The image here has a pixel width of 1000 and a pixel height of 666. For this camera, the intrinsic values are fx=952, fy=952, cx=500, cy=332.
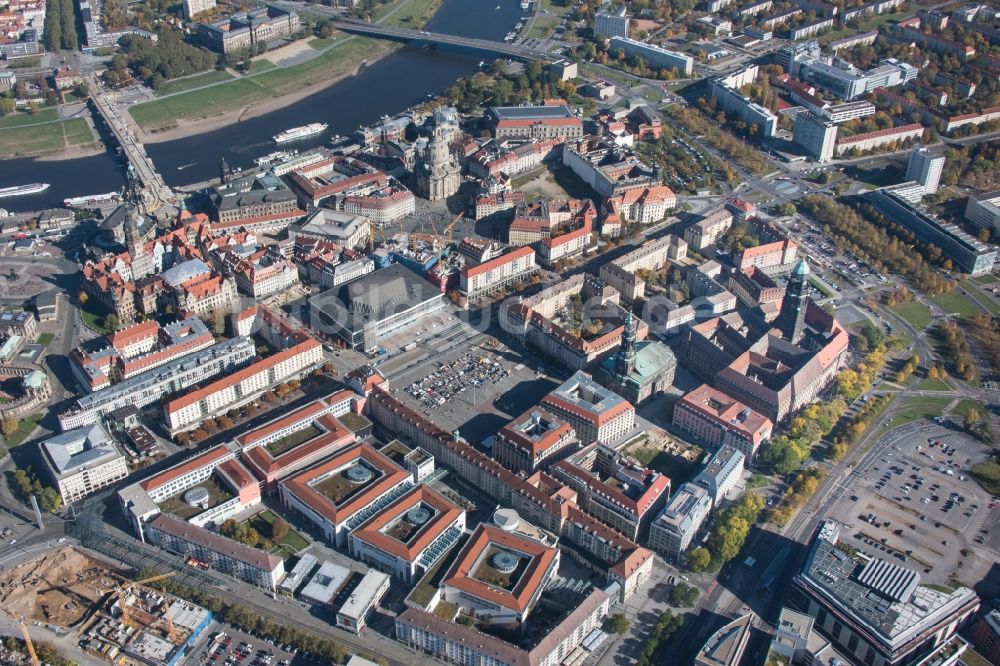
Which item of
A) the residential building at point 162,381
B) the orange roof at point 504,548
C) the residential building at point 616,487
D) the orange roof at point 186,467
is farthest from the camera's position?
the residential building at point 162,381

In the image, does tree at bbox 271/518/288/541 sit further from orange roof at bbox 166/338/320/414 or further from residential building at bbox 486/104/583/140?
residential building at bbox 486/104/583/140

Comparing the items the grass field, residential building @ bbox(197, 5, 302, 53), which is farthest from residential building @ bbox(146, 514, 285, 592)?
residential building @ bbox(197, 5, 302, 53)

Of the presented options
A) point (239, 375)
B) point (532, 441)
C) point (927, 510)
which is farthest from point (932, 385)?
point (239, 375)

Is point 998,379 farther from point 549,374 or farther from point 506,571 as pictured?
point 506,571

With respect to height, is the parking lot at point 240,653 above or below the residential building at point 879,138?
below

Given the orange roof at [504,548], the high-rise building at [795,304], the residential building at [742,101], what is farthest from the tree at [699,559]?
the residential building at [742,101]

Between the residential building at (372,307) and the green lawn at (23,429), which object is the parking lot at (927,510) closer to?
the residential building at (372,307)

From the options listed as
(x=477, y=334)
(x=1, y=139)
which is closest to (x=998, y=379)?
(x=477, y=334)
